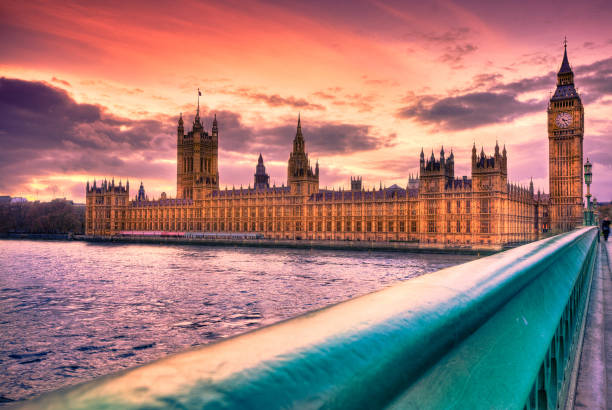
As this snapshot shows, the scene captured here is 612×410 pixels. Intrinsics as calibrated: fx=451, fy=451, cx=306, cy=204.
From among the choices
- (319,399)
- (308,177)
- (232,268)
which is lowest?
(232,268)

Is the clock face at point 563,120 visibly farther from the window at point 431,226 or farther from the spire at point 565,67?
the window at point 431,226

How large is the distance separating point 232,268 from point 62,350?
75.9 feet

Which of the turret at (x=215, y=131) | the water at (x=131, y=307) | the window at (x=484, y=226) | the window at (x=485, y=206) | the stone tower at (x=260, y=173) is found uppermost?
the turret at (x=215, y=131)

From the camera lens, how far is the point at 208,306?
2094cm

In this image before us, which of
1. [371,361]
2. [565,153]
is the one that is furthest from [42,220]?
[371,361]

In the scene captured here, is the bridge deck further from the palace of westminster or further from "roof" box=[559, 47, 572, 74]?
"roof" box=[559, 47, 572, 74]

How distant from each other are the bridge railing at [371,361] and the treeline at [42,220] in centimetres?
11934

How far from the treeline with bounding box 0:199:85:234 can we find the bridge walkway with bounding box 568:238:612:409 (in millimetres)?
116742

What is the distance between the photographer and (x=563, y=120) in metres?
69.4

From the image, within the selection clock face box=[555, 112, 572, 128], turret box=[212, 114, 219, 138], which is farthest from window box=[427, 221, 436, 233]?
turret box=[212, 114, 219, 138]

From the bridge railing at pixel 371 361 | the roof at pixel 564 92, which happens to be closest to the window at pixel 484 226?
the roof at pixel 564 92

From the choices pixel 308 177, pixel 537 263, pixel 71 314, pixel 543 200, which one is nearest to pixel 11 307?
pixel 71 314

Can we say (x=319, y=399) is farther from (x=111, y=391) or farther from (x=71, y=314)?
(x=71, y=314)

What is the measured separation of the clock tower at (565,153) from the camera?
222ft
